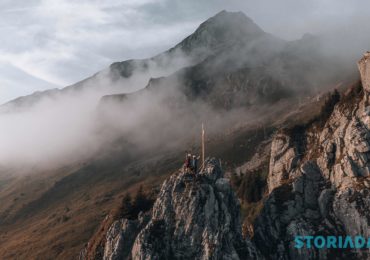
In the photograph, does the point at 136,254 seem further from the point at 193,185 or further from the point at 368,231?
the point at 368,231

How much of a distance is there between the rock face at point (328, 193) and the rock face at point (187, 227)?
1426 cm

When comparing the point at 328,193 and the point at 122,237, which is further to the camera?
the point at 328,193

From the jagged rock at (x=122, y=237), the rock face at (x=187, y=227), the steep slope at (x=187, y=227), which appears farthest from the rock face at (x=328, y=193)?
the jagged rock at (x=122, y=237)

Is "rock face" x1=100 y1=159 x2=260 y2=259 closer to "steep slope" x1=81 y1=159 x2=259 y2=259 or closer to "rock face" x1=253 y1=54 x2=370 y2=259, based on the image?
"steep slope" x1=81 y1=159 x2=259 y2=259

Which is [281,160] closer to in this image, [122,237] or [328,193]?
[328,193]

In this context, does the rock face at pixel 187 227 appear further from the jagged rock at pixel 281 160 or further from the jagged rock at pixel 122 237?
the jagged rock at pixel 281 160

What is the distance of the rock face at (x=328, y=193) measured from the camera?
9275cm

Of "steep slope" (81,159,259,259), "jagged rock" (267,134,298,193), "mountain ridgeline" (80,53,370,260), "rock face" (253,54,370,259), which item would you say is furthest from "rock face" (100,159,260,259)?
"jagged rock" (267,134,298,193)

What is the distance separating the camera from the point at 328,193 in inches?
3952

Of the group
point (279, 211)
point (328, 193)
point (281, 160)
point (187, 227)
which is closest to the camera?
point (187, 227)

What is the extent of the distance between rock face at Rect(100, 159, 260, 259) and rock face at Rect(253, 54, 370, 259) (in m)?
14.3

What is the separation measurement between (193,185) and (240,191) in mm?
76898

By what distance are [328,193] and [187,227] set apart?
1633 inches

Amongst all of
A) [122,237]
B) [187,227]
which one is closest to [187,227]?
[187,227]
